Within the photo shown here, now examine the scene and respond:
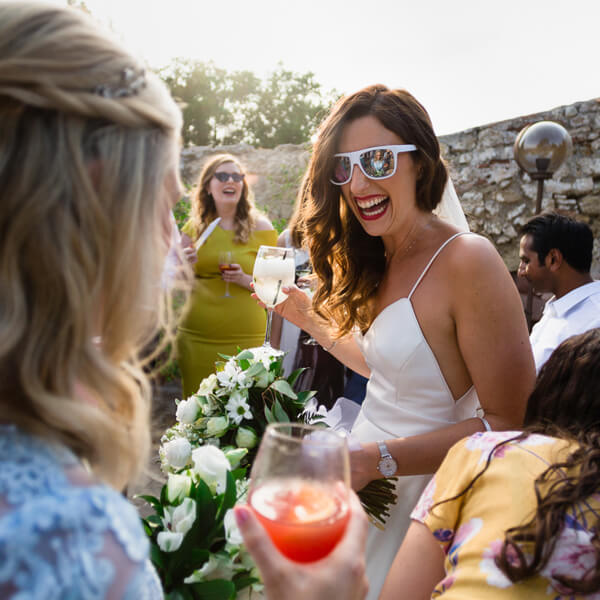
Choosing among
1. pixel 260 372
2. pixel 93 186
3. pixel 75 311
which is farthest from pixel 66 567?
pixel 260 372

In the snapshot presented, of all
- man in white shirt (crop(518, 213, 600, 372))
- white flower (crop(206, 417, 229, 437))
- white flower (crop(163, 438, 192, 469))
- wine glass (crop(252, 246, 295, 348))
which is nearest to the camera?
white flower (crop(163, 438, 192, 469))

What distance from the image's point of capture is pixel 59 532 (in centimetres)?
59

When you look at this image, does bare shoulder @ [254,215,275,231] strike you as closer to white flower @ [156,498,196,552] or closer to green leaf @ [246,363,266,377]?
green leaf @ [246,363,266,377]

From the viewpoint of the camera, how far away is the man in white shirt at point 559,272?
11.9 feet

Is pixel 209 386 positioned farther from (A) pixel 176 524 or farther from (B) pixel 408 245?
(B) pixel 408 245

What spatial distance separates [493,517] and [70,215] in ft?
3.42

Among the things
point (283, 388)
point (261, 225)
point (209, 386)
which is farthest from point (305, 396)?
point (261, 225)

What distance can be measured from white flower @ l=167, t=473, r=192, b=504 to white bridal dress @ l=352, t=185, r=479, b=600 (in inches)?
37.9

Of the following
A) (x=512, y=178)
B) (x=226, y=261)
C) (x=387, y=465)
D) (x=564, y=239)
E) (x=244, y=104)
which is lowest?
(x=387, y=465)

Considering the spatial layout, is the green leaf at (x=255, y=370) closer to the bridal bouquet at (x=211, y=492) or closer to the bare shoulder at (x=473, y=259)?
the bridal bouquet at (x=211, y=492)

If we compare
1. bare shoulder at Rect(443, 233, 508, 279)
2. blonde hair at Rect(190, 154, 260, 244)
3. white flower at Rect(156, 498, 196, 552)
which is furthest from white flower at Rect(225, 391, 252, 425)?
blonde hair at Rect(190, 154, 260, 244)

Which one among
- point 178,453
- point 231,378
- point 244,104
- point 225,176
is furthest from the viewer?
point 244,104

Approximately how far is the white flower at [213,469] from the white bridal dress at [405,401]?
2.89 ft

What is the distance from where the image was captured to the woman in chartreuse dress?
4.38 meters
